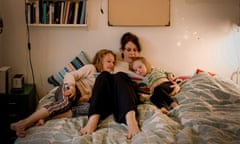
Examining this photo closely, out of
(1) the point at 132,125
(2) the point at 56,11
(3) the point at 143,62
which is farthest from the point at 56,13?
(1) the point at 132,125

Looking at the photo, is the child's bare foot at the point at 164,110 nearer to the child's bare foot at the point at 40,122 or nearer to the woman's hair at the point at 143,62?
the woman's hair at the point at 143,62

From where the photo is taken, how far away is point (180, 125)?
2.11m

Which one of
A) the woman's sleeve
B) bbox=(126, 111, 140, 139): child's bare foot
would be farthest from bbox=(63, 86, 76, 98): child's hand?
bbox=(126, 111, 140, 139): child's bare foot

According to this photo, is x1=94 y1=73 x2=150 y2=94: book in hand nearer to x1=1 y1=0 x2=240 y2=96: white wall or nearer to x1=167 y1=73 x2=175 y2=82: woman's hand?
x1=167 y1=73 x2=175 y2=82: woman's hand

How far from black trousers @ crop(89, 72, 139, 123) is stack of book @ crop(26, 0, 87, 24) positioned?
777mm

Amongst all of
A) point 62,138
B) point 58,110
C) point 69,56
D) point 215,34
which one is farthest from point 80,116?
point 215,34

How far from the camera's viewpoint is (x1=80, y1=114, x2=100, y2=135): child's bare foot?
6.75ft

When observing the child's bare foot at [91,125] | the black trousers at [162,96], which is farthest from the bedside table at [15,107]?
the black trousers at [162,96]

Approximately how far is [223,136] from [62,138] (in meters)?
1.01

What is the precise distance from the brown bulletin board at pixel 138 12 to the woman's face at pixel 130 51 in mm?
235

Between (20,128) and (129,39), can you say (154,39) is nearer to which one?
(129,39)

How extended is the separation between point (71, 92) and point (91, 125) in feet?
1.63

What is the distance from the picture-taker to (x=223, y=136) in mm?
1878

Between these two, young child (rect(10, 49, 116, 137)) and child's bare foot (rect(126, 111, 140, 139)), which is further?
young child (rect(10, 49, 116, 137))
